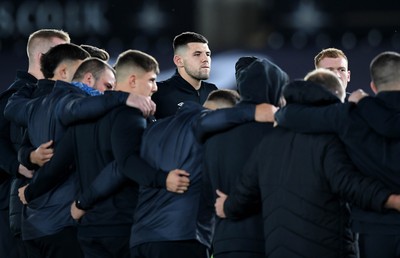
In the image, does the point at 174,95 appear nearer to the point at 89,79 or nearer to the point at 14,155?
the point at 14,155

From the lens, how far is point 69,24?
34.3ft

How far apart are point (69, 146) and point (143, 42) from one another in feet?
16.8

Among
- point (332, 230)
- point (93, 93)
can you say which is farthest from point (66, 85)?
point (332, 230)

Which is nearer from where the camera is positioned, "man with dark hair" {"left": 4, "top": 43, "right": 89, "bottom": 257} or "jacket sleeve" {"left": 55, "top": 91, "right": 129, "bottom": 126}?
"jacket sleeve" {"left": 55, "top": 91, "right": 129, "bottom": 126}

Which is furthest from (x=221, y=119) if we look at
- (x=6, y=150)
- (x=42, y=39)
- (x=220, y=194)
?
(x=42, y=39)

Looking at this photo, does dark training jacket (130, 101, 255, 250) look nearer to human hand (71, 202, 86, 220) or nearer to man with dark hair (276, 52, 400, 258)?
human hand (71, 202, 86, 220)

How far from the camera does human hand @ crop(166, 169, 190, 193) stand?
186 inches

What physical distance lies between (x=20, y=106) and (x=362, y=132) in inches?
83.0

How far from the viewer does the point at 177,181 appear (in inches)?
186

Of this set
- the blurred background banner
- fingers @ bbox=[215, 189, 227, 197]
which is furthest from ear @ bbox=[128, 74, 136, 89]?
the blurred background banner

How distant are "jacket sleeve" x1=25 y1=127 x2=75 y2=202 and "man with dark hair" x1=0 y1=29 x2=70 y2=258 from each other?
33cm

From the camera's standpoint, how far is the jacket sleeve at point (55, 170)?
5254 millimetres

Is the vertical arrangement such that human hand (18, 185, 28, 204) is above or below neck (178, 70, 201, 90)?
below

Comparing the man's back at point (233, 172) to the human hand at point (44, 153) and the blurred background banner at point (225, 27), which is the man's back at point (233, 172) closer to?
the human hand at point (44, 153)
